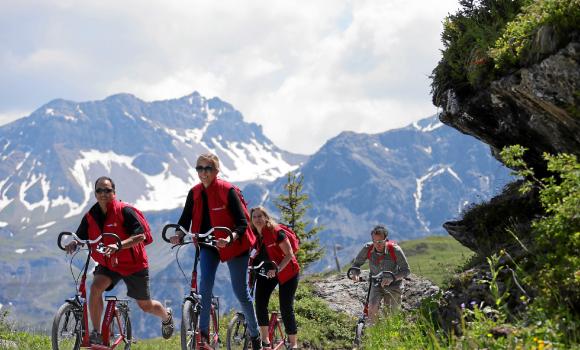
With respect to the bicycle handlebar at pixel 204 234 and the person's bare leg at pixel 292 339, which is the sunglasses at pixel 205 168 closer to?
the bicycle handlebar at pixel 204 234

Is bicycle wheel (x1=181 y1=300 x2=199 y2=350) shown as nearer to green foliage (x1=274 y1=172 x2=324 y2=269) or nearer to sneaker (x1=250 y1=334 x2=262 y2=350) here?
sneaker (x1=250 y1=334 x2=262 y2=350)

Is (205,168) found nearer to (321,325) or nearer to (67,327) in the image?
(67,327)

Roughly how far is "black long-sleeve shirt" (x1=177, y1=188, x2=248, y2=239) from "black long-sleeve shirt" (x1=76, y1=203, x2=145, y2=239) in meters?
0.65

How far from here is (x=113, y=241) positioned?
1005 cm

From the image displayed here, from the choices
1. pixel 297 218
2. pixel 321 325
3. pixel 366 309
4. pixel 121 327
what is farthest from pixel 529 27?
pixel 297 218

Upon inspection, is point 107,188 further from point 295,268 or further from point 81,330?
point 295,268

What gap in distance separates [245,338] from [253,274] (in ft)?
3.56

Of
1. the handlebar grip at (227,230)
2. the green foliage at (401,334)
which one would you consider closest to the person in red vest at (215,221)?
the handlebar grip at (227,230)

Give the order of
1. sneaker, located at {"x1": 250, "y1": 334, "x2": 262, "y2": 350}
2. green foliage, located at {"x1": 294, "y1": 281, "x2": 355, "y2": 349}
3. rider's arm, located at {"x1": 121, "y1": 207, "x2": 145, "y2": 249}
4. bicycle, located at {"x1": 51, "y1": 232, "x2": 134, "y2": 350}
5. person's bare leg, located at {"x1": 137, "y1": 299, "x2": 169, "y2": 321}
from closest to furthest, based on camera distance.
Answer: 1. bicycle, located at {"x1": 51, "y1": 232, "x2": 134, "y2": 350}
2. rider's arm, located at {"x1": 121, "y1": 207, "x2": 145, "y2": 249}
3. person's bare leg, located at {"x1": 137, "y1": 299, "x2": 169, "y2": 321}
4. sneaker, located at {"x1": 250, "y1": 334, "x2": 262, "y2": 350}
5. green foliage, located at {"x1": 294, "y1": 281, "x2": 355, "y2": 349}

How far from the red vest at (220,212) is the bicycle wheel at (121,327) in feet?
6.10

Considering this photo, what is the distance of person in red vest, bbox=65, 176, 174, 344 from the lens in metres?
9.98

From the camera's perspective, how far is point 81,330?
379 inches

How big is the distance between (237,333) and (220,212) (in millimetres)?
2471

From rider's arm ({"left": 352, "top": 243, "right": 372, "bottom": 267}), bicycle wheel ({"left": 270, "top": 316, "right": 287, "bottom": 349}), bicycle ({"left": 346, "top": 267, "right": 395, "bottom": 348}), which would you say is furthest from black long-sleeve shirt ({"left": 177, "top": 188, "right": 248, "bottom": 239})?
rider's arm ({"left": 352, "top": 243, "right": 372, "bottom": 267})
